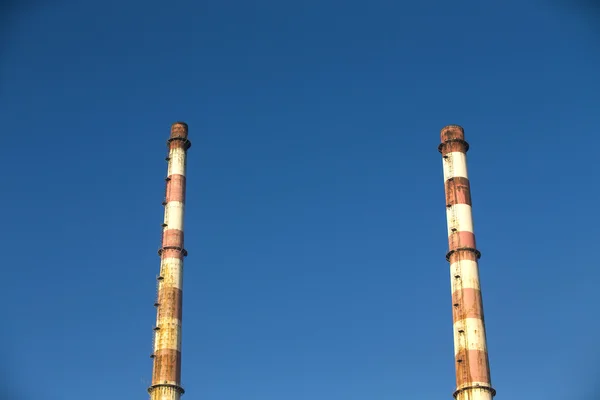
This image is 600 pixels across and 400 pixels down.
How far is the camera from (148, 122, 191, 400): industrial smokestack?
124 feet

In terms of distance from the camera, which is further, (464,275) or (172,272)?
(172,272)

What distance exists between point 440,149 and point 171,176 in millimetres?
12570

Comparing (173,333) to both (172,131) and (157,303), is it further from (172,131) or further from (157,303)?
(172,131)

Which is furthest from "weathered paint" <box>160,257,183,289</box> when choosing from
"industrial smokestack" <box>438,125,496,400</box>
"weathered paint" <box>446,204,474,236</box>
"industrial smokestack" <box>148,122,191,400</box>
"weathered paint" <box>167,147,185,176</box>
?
"weathered paint" <box>446,204,474,236</box>

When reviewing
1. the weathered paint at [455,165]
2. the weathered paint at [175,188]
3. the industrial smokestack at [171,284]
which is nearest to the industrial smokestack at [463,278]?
the weathered paint at [455,165]

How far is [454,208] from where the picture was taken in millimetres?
37875

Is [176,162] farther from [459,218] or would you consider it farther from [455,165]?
[459,218]

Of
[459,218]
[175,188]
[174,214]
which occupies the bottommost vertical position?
[459,218]

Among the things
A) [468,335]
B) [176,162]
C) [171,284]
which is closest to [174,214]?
[176,162]

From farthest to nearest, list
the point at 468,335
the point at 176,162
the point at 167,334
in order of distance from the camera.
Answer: the point at 176,162
the point at 167,334
the point at 468,335

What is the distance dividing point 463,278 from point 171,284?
12.6 metres

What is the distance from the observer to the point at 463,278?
36.2 meters

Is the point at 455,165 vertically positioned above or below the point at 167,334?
above

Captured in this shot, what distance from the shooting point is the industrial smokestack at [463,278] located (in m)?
34.3
